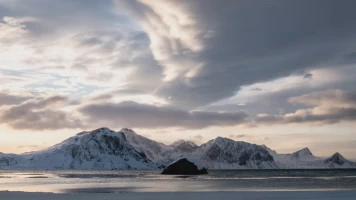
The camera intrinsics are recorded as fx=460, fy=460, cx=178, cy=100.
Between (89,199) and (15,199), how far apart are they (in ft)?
23.9

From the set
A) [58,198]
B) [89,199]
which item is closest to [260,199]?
[89,199]

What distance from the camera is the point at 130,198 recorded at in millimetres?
47875

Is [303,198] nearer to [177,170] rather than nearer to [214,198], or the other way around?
[214,198]

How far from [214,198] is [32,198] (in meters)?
18.4

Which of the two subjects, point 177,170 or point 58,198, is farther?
point 177,170

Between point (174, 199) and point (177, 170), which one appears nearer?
point (174, 199)

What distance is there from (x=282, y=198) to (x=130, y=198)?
1566 cm

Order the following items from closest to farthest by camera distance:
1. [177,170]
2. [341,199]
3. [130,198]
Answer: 1. [341,199]
2. [130,198]
3. [177,170]

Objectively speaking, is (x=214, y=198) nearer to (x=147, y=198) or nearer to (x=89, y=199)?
(x=147, y=198)

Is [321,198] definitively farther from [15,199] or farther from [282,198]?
[15,199]

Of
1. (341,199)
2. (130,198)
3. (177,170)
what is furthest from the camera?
(177,170)

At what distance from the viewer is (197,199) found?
45.8 meters

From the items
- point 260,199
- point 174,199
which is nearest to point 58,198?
point 174,199

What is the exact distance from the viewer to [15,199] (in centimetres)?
4578
